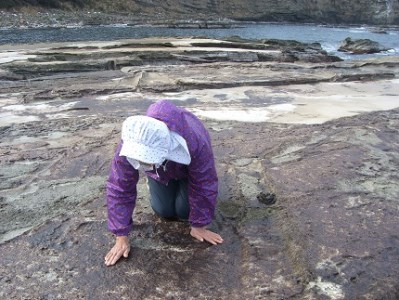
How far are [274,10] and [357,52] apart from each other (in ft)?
135

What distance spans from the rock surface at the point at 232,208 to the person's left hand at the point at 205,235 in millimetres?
51

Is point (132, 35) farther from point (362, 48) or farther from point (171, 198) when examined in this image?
point (171, 198)

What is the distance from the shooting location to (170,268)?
2.25 m

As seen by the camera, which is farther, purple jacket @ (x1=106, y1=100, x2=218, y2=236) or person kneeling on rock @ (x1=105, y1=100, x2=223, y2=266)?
purple jacket @ (x1=106, y1=100, x2=218, y2=236)

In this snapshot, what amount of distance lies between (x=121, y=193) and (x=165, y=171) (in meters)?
0.28

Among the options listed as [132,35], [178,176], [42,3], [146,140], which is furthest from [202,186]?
[42,3]

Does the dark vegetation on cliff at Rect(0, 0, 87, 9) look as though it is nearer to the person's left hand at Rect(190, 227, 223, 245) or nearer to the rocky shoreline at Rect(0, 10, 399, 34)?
the rocky shoreline at Rect(0, 10, 399, 34)

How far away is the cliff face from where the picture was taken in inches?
1928

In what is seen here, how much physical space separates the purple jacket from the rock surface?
0.82 ft

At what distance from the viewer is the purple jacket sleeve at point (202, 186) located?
2199mm

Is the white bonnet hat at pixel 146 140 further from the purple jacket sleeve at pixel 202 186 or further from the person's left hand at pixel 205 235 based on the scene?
the person's left hand at pixel 205 235

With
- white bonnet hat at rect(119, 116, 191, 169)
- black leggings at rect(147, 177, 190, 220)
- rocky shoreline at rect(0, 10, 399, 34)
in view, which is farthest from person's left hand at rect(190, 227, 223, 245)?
rocky shoreline at rect(0, 10, 399, 34)

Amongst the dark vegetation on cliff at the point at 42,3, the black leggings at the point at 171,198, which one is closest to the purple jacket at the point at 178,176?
the black leggings at the point at 171,198

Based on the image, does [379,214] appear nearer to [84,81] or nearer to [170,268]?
[170,268]
